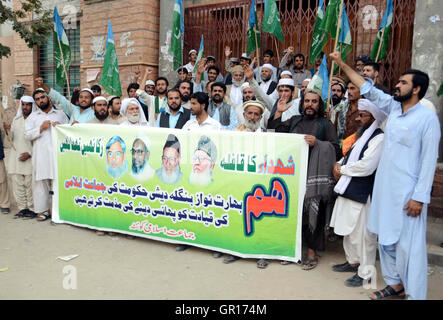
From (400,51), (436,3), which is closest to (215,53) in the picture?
(400,51)

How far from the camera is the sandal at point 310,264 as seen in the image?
3859 mm

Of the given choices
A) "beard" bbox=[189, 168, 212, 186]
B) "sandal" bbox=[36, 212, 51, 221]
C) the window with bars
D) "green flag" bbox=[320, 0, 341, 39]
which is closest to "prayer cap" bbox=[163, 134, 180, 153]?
"beard" bbox=[189, 168, 212, 186]

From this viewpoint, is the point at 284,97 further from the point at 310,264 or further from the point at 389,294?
the point at 389,294

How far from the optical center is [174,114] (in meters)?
5.37

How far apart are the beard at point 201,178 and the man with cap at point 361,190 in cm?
134

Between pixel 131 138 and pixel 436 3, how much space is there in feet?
15.3

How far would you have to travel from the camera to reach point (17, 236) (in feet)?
16.2

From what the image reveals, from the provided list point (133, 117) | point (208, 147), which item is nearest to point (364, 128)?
point (208, 147)

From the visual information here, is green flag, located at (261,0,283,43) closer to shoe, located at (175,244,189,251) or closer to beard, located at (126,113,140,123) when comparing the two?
beard, located at (126,113,140,123)

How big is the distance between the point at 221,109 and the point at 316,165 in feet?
7.07

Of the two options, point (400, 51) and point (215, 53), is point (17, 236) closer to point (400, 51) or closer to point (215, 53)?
point (215, 53)

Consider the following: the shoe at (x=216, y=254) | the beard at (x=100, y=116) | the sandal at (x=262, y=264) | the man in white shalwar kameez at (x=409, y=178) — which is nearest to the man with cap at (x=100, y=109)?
the beard at (x=100, y=116)

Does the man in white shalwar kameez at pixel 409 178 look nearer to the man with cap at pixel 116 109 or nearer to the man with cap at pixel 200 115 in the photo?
the man with cap at pixel 200 115

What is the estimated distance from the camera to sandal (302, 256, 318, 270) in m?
3.86
